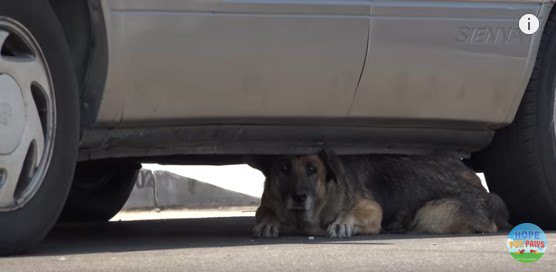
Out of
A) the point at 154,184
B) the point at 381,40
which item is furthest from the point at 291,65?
the point at 154,184

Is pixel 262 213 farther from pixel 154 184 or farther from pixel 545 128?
pixel 154 184

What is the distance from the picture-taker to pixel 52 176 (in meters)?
4.93

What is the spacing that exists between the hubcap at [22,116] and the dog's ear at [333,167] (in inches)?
75.9

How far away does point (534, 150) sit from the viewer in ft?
21.4

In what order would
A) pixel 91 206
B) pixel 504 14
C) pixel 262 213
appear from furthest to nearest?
pixel 91 206 → pixel 262 213 → pixel 504 14

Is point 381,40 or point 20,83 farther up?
point 381,40

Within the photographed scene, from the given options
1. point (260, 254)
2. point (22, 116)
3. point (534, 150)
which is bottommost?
point (260, 254)

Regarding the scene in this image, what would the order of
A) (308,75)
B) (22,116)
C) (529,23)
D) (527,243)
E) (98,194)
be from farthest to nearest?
(98,194), (529,23), (308,75), (527,243), (22,116)

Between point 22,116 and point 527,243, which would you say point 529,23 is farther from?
point 22,116

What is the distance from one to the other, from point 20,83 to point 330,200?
2.41m

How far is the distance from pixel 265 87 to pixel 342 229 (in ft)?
3.79

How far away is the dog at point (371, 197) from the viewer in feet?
21.6

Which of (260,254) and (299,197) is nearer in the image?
(260,254)

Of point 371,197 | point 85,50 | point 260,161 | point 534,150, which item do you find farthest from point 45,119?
point 534,150
